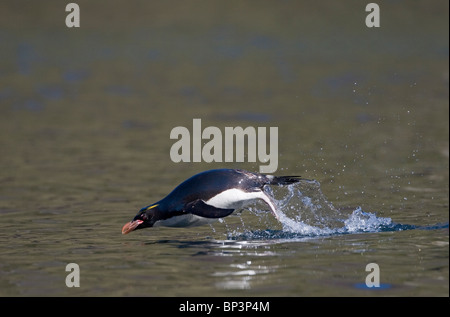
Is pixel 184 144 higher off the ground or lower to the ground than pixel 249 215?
higher

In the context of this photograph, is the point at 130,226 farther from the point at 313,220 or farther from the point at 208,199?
the point at 313,220

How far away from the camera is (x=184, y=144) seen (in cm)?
Result: 2281

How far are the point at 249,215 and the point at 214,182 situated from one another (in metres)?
2.13

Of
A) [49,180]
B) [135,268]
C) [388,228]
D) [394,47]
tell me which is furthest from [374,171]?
[394,47]

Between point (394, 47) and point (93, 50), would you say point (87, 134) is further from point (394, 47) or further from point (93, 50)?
point (394, 47)

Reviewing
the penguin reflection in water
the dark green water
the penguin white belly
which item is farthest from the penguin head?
the penguin white belly

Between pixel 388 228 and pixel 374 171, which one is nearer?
pixel 388 228

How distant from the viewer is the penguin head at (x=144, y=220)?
12644 millimetres

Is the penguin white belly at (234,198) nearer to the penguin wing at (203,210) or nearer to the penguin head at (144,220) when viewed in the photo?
the penguin wing at (203,210)

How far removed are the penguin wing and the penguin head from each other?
52cm

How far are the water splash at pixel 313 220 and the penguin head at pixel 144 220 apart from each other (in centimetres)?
110

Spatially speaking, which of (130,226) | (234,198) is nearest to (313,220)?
(234,198)

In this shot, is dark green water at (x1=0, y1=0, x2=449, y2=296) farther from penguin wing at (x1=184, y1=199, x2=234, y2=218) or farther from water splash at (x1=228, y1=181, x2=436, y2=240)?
penguin wing at (x1=184, y1=199, x2=234, y2=218)

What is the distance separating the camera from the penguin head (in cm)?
1264
